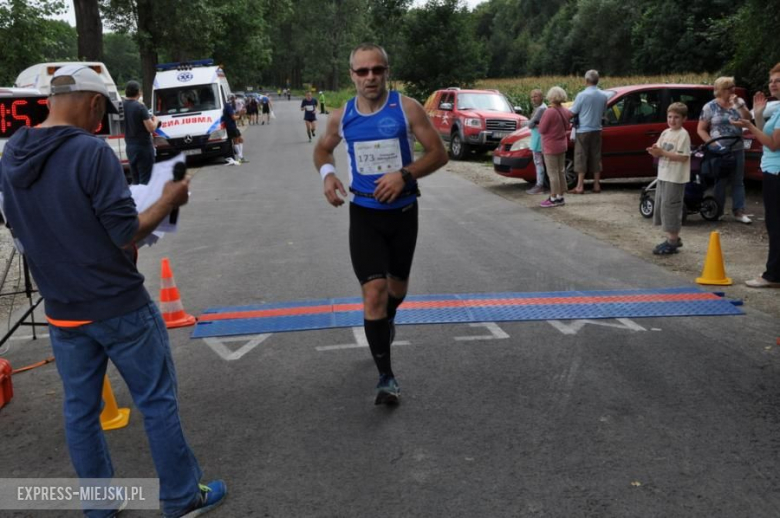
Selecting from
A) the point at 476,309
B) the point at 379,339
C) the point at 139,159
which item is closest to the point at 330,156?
the point at 379,339

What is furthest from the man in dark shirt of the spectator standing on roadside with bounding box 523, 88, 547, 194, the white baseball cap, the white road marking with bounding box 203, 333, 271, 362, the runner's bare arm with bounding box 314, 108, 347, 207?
the white baseball cap

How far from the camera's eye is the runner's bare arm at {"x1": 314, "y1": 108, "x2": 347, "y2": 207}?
4609 millimetres

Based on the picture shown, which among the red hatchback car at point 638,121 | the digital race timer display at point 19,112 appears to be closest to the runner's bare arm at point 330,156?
the digital race timer display at point 19,112

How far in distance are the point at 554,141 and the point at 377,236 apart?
31.1 ft

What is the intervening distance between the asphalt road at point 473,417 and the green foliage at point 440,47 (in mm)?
27580

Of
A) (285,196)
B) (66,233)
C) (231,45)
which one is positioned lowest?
(285,196)

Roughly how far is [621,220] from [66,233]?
33.0ft

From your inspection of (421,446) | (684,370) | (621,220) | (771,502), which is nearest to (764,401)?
(684,370)

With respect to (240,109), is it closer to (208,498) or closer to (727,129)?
(727,129)

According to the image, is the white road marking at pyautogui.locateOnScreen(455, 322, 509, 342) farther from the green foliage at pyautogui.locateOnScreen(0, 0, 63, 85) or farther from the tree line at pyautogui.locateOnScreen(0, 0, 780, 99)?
the green foliage at pyautogui.locateOnScreen(0, 0, 63, 85)

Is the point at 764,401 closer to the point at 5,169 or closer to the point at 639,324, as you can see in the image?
the point at 639,324

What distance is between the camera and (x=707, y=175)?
1062cm

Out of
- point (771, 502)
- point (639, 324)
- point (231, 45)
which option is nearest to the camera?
point (771, 502)

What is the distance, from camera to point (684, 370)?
5.23 metres
